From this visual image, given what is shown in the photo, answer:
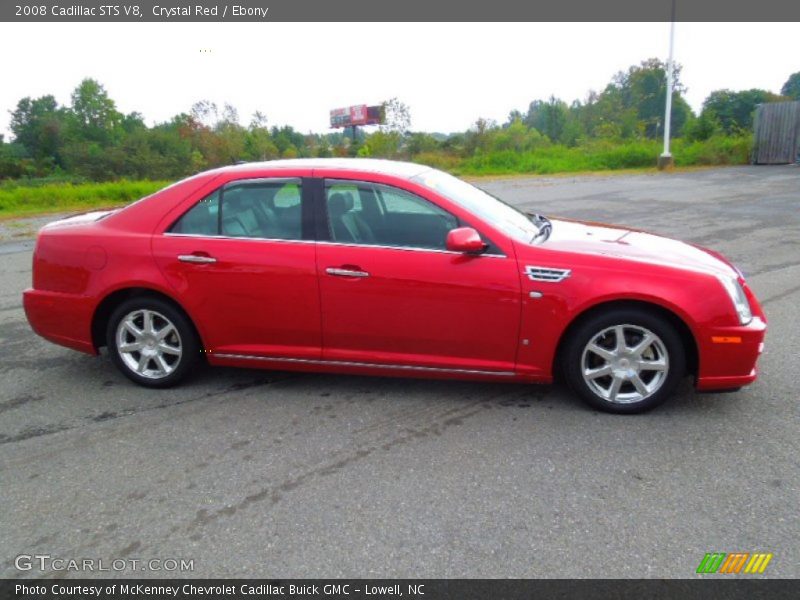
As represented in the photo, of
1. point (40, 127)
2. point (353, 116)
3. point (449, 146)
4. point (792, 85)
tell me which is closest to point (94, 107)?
point (40, 127)

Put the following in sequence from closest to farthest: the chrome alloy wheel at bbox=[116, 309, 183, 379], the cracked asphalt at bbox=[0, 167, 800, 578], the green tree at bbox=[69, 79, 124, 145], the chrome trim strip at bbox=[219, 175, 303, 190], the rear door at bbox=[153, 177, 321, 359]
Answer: the cracked asphalt at bbox=[0, 167, 800, 578] → the rear door at bbox=[153, 177, 321, 359] → the chrome trim strip at bbox=[219, 175, 303, 190] → the chrome alloy wheel at bbox=[116, 309, 183, 379] → the green tree at bbox=[69, 79, 124, 145]

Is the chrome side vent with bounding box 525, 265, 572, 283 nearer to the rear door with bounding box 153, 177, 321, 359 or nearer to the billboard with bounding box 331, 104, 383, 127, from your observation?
the rear door with bounding box 153, 177, 321, 359

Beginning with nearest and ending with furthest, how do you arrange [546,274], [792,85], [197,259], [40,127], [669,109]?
[546,274]
[197,259]
[669,109]
[40,127]
[792,85]

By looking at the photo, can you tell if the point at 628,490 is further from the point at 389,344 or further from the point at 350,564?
the point at 389,344

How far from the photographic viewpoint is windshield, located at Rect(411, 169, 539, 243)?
416 cm

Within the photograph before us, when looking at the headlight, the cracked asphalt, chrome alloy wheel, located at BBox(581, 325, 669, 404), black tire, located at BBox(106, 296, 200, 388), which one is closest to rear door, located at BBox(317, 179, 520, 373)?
the cracked asphalt

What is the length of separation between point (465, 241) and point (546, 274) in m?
0.54

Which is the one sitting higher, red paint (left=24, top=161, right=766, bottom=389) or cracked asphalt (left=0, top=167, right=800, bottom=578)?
red paint (left=24, top=161, right=766, bottom=389)

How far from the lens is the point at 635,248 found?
409 centimetres

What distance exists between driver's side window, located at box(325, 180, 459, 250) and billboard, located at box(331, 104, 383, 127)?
6617cm

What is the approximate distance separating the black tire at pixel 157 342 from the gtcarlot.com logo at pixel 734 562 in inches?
132

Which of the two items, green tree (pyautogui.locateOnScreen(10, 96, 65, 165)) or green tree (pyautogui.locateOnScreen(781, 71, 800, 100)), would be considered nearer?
green tree (pyautogui.locateOnScreen(10, 96, 65, 165))

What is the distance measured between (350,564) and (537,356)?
1.86 m

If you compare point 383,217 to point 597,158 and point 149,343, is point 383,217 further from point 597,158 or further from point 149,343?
point 597,158
